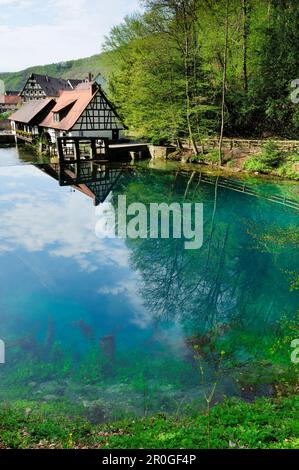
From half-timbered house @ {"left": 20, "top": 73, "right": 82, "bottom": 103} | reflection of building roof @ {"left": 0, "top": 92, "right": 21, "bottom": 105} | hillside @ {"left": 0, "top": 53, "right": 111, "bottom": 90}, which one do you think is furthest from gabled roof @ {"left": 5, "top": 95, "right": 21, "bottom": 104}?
hillside @ {"left": 0, "top": 53, "right": 111, "bottom": 90}

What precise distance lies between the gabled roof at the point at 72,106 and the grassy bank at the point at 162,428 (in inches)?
1251

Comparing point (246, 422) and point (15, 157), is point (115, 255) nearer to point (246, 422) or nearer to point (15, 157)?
point (246, 422)

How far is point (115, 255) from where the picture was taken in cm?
1468

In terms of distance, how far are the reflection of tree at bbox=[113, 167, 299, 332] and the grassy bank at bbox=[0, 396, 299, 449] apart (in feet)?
11.7

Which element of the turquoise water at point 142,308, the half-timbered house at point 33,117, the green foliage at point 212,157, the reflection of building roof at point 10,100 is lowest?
the turquoise water at point 142,308

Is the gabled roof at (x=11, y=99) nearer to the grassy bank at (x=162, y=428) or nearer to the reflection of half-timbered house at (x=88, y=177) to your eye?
the reflection of half-timbered house at (x=88, y=177)

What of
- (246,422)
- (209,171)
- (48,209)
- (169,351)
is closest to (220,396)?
(246,422)

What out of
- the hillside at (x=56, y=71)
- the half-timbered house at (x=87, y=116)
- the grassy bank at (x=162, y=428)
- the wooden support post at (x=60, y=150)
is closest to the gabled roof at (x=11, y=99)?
the half-timbered house at (x=87, y=116)

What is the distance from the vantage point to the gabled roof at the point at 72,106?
35688mm

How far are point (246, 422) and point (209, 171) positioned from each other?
24547mm

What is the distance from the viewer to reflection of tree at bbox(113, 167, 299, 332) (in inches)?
429

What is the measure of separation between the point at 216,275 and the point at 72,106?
31.4m

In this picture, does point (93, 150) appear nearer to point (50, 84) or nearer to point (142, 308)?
point (142, 308)

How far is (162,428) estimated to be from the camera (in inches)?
246
